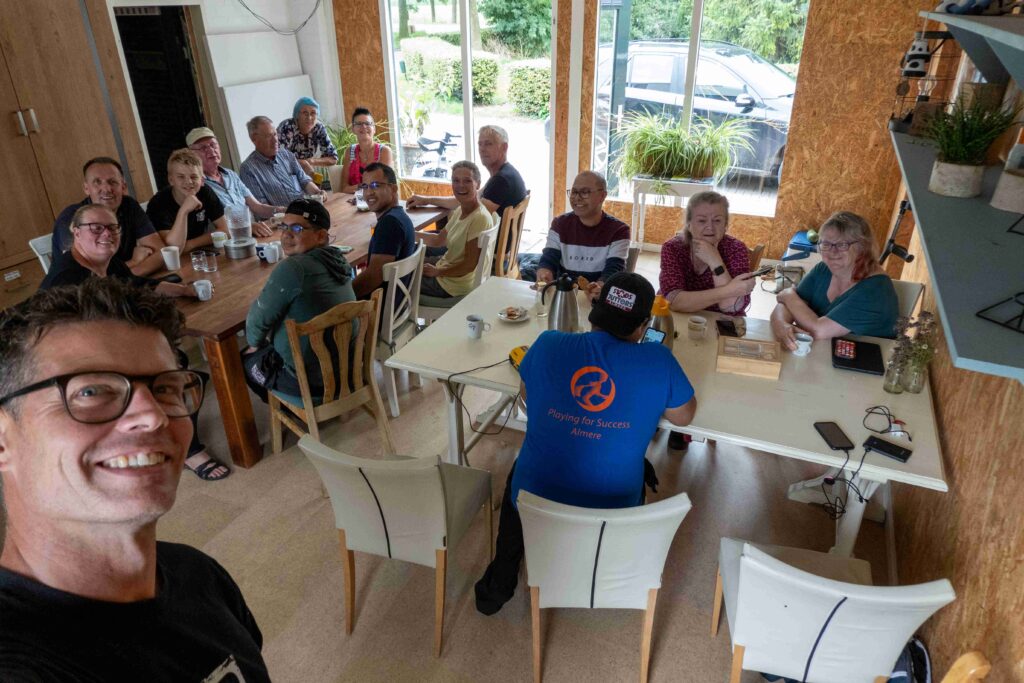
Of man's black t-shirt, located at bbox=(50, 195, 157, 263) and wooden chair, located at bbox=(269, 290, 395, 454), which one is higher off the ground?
man's black t-shirt, located at bbox=(50, 195, 157, 263)

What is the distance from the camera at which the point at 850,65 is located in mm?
4680

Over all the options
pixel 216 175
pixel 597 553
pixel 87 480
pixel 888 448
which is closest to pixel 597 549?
pixel 597 553

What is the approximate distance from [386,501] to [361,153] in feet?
12.6

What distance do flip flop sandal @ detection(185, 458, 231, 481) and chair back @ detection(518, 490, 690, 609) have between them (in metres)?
1.79

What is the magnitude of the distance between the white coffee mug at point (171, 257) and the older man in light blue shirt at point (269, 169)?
144cm

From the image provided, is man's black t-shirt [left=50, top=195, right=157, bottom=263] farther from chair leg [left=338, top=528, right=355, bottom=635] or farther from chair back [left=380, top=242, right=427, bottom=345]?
chair leg [left=338, top=528, right=355, bottom=635]

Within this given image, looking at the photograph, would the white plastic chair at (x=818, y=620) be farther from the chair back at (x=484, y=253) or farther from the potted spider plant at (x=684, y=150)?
the potted spider plant at (x=684, y=150)

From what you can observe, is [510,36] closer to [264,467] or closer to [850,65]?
[850,65]

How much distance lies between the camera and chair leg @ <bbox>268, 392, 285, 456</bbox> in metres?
3.05

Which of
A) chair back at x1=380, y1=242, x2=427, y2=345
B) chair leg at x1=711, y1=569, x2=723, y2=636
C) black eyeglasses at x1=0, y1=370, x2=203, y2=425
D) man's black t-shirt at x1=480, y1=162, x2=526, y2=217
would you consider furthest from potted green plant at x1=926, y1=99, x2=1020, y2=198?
man's black t-shirt at x1=480, y1=162, x2=526, y2=217

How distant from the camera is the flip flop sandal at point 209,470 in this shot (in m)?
3.00

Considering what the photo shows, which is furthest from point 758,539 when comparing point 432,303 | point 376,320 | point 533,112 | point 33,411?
point 533,112

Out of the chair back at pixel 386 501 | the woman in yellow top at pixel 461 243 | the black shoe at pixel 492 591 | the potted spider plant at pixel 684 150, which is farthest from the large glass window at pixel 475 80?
the chair back at pixel 386 501

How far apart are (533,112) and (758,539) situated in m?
4.50
